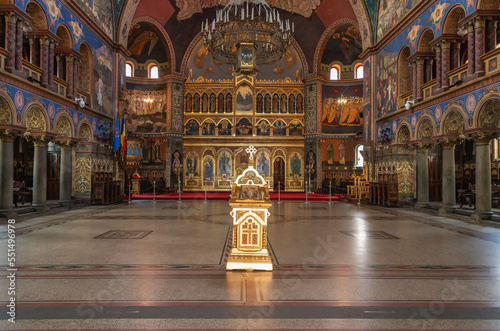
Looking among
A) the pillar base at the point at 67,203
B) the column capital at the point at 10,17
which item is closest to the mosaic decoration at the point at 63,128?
the pillar base at the point at 67,203

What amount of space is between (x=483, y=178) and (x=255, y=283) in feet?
33.9

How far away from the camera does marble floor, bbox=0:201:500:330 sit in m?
3.40

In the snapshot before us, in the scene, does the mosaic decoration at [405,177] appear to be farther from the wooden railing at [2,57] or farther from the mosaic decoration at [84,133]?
the wooden railing at [2,57]

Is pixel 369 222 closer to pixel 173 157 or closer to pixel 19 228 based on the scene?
pixel 19 228

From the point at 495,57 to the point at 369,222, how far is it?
6.53 meters

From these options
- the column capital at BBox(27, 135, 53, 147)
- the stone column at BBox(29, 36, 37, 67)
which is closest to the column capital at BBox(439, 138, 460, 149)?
the column capital at BBox(27, 135, 53, 147)

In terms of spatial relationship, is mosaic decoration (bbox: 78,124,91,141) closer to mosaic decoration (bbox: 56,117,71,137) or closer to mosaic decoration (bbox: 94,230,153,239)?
mosaic decoration (bbox: 56,117,71,137)

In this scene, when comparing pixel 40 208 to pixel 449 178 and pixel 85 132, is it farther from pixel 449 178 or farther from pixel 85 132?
pixel 449 178

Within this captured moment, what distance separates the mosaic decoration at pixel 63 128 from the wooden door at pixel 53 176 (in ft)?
16.3

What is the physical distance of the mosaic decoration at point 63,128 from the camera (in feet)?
47.9

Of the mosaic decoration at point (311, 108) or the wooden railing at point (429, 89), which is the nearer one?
the wooden railing at point (429, 89)

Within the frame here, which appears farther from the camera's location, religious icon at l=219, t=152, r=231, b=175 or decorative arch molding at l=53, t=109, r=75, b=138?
religious icon at l=219, t=152, r=231, b=175

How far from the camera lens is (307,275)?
489 centimetres

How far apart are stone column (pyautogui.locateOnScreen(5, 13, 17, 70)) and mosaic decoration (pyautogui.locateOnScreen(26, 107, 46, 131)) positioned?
6.80 feet
